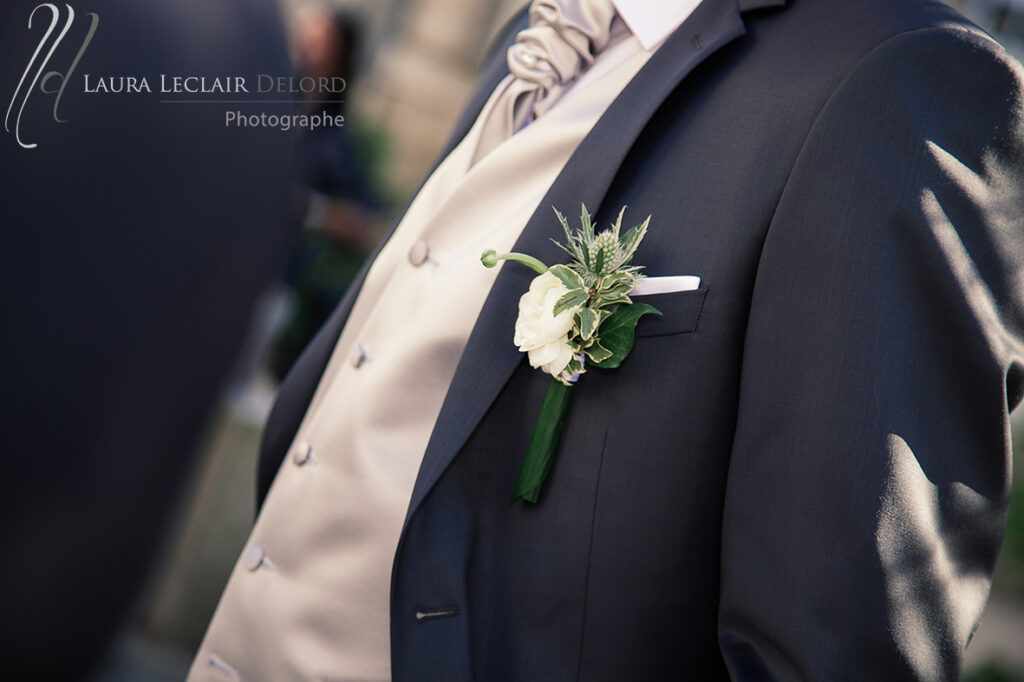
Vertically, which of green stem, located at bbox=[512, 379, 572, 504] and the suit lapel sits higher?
the suit lapel

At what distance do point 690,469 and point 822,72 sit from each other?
1.92ft

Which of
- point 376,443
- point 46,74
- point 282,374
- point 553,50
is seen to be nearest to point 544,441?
point 376,443

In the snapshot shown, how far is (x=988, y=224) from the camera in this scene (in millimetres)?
1144

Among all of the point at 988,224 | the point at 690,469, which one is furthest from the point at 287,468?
the point at 988,224

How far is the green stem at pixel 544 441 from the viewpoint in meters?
1.25

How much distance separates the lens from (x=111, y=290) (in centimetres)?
65

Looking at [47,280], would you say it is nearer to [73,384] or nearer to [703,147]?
[73,384]

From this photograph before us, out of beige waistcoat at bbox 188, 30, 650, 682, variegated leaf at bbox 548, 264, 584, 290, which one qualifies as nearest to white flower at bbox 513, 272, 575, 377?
variegated leaf at bbox 548, 264, 584, 290

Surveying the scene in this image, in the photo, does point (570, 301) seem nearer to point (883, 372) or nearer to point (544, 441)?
point (544, 441)

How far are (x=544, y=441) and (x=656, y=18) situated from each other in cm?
73

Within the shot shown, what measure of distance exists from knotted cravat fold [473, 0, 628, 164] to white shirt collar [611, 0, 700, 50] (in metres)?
0.10

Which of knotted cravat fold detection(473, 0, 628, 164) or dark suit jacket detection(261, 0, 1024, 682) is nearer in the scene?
dark suit jacket detection(261, 0, 1024, 682)

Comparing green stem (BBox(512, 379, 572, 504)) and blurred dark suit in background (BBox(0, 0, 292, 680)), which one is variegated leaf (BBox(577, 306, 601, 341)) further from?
blurred dark suit in background (BBox(0, 0, 292, 680))

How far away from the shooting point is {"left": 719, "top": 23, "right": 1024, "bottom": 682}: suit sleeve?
1082mm
